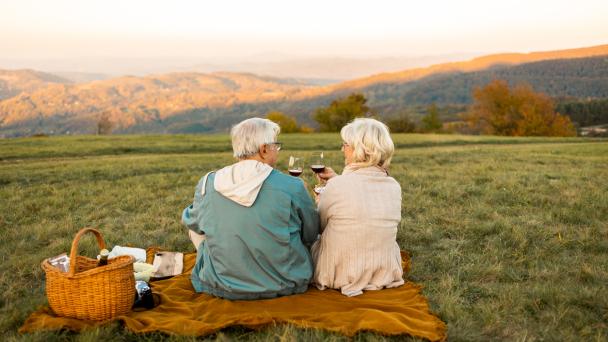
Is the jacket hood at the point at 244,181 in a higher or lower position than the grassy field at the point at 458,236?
higher

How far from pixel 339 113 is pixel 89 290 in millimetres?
78290

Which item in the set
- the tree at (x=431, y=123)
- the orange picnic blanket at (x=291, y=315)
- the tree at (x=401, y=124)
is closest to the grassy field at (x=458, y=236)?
the orange picnic blanket at (x=291, y=315)

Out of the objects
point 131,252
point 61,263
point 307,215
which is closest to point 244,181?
point 307,215

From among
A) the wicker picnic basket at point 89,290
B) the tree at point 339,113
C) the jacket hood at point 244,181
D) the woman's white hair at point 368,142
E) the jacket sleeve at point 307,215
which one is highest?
the woman's white hair at point 368,142

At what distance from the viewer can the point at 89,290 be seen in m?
4.53

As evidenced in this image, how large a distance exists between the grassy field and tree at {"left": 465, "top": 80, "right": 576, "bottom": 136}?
63.2 meters

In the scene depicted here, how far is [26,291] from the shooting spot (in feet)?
18.6

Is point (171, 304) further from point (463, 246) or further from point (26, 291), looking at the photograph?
point (463, 246)

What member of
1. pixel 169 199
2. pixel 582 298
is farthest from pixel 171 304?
pixel 169 199

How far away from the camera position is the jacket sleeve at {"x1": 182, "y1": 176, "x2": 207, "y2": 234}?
507cm

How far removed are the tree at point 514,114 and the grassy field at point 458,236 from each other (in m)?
63.2

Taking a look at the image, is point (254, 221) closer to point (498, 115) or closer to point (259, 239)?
point (259, 239)

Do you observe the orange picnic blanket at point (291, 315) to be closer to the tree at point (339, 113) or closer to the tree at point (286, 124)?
the tree at point (339, 113)

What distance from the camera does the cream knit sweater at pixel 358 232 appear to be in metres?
5.08
